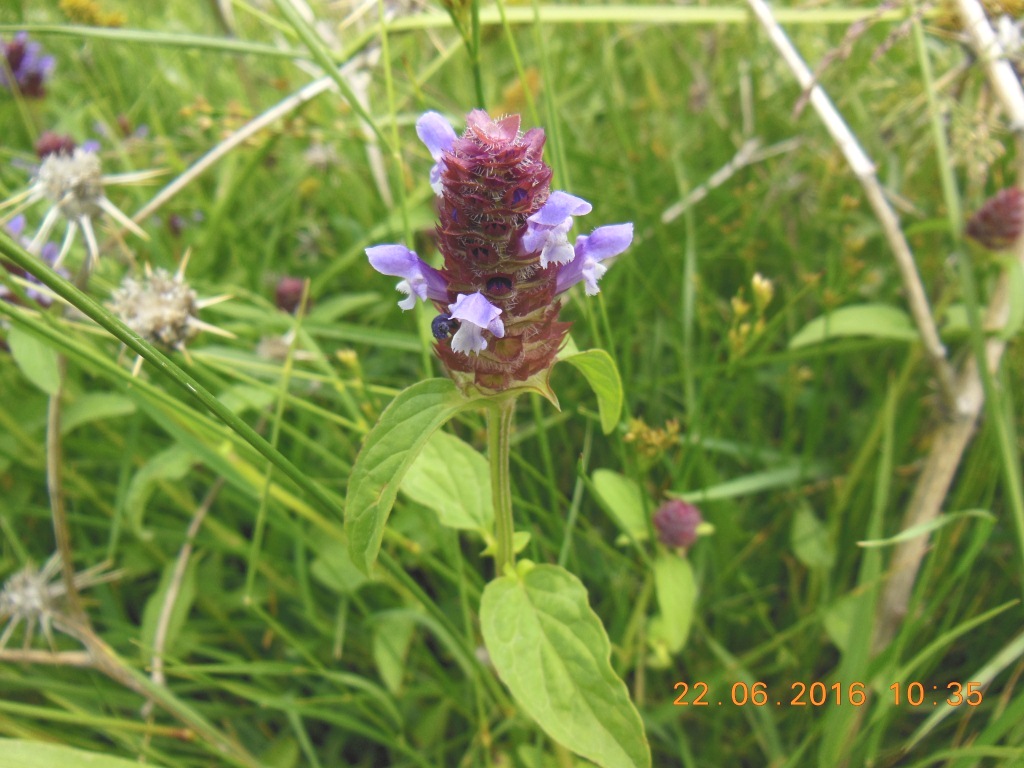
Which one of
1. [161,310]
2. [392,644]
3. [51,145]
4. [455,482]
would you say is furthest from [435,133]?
[51,145]

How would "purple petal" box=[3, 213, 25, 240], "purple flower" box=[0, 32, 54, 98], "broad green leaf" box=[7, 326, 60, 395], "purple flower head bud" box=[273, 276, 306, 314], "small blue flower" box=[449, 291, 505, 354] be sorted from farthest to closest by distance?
"purple flower" box=[0, 32, 54, 98]
"purple flower head bud" box=[273, 276, 306, 314]
"purple petal" box=[3, 213, 25, 240]
"broad green leaf" box=[7, 326, 60, 395]
"small blue flower" box=[449, 291, 505, 354]

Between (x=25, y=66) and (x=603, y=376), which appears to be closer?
(x=603, y=376)

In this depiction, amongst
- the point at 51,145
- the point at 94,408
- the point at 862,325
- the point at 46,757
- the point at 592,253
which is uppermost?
the point at 51,145

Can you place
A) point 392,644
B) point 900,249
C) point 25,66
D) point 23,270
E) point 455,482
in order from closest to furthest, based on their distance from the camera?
point 455,482 < point 23,270 < point 392,644 < point 900,249 < point 25,66

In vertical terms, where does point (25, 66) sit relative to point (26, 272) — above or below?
above

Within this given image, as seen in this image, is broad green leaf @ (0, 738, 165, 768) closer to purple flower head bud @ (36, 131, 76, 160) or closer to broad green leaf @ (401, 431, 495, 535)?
broad green leaf @ (401, 431, 495, 535)

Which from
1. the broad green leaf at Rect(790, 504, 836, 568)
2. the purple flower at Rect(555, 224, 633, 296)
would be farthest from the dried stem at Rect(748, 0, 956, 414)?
the purple flower at Rect(555, 224, 633, 296)

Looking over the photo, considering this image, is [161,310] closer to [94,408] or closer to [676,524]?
→ [94,408]
